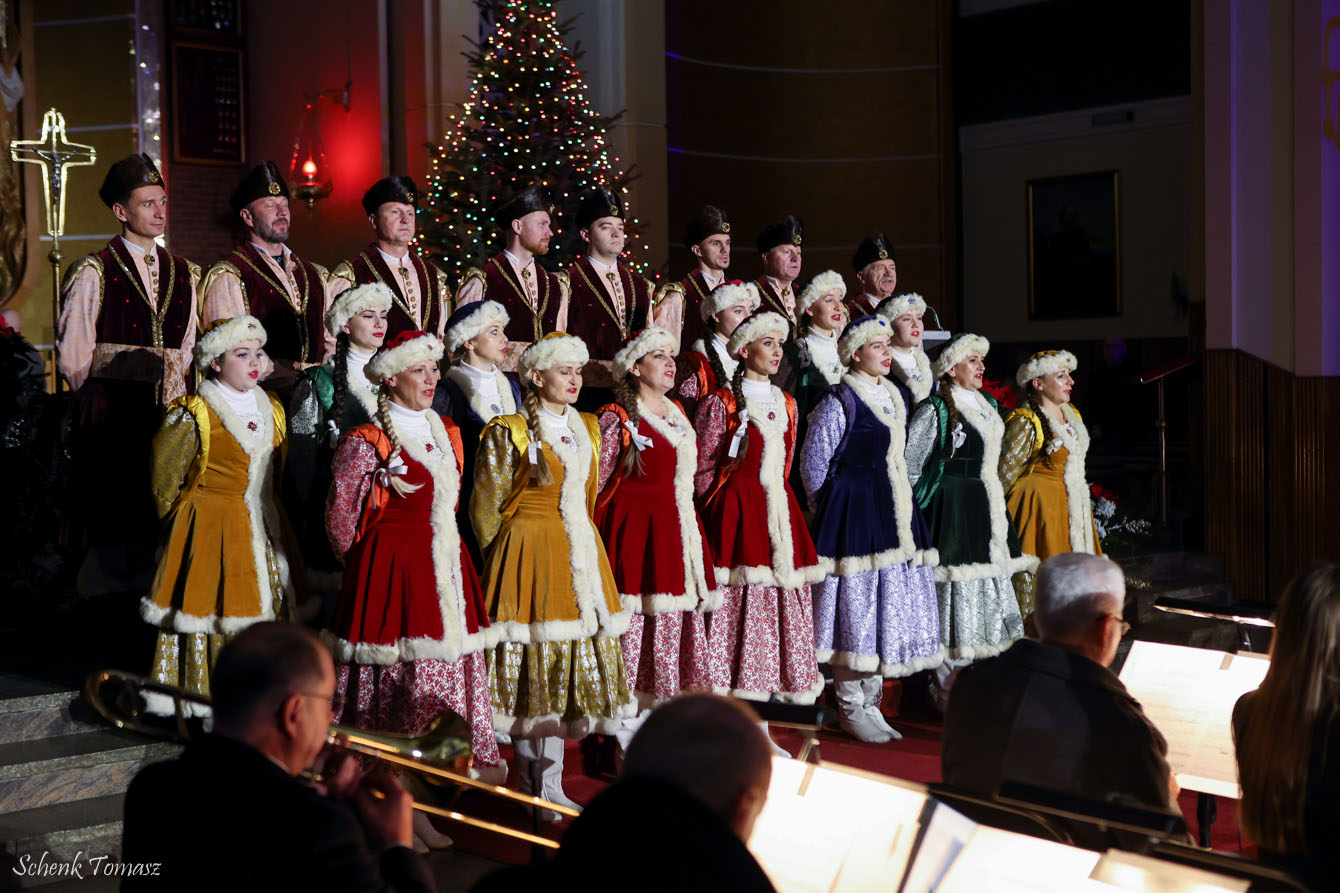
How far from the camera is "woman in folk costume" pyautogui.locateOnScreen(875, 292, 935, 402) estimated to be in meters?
6.18

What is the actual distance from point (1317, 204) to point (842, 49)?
549 cm

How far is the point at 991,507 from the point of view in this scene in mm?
5973

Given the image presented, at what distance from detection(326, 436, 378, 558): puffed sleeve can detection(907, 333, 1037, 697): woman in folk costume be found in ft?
8.85

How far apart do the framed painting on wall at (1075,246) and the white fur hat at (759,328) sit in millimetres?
7702

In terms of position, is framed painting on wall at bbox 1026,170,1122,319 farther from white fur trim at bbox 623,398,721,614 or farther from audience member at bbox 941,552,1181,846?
audience member at bbox 941,552,1181,846

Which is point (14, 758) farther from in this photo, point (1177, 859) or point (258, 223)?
point (1177, 859)

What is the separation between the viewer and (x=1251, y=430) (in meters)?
8.37

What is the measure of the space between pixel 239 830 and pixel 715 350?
4211 millimetres

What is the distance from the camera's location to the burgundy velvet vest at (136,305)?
16.7 ft

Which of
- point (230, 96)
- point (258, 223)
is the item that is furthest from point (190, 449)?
→ point (230, 96)

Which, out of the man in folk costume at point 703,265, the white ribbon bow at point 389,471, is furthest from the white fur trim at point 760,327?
the white ribbon bow at point 389,471

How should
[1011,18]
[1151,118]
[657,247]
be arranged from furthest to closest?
[1011,18] < [1151,118] < [657,247]

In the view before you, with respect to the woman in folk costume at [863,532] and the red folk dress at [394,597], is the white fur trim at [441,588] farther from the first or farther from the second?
the woman in folk costume at [863,532]

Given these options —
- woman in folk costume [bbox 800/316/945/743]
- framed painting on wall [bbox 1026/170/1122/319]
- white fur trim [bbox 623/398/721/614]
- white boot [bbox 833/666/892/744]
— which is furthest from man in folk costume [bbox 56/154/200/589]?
framed painting on wall [bbox 1026/170/1122/319]
